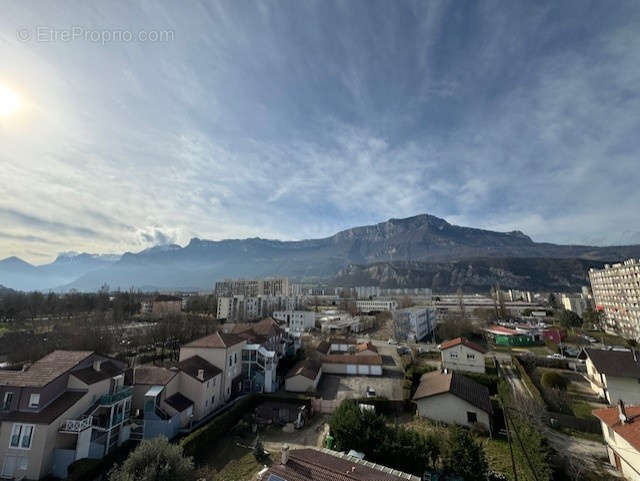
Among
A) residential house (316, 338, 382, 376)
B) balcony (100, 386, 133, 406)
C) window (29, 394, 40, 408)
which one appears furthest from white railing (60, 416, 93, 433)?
residential house (316, 338, 382, 376)

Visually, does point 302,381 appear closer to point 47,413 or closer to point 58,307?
point 47,413

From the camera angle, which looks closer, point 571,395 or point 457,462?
point 457,462

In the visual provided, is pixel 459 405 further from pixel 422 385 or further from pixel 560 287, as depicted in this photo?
pixel 560 287

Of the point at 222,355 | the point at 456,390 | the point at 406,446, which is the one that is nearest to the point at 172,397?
the point at 222,355

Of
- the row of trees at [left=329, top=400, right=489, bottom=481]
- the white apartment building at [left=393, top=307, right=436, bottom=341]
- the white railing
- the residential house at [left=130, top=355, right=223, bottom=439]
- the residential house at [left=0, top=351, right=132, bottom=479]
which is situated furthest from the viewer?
the white apartment building at [left=393, top=307, right=436, bottom=341]

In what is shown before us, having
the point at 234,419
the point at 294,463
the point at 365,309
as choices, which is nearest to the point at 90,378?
the point at 234,419

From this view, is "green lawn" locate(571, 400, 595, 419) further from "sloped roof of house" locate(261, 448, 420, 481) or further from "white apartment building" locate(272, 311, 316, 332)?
"white apartment building" locate(272, 311, 316, 332)
